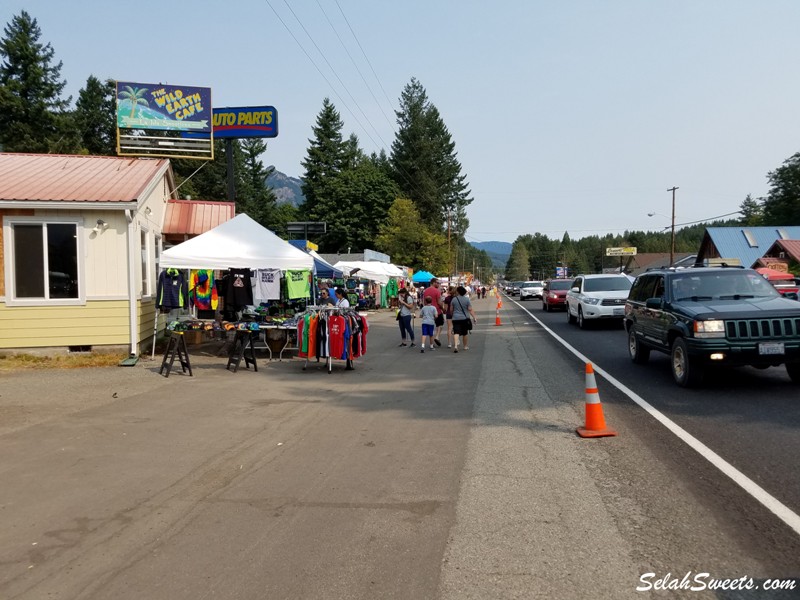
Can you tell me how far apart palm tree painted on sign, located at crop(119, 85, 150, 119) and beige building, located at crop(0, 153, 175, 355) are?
8349mm

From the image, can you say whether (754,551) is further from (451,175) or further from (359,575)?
(451,175)

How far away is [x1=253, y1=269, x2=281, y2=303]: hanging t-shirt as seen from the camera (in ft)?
48.7

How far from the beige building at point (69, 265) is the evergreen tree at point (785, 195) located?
86833mm

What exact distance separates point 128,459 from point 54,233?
8842mm

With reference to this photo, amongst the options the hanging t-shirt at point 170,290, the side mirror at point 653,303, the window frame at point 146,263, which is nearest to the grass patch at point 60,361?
the hanging t-shirt at point 170,290

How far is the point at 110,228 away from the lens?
44.3 ft

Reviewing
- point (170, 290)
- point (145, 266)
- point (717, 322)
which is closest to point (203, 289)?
point (170, 290)

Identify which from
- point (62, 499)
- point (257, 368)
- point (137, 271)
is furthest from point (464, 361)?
point (62, 499)

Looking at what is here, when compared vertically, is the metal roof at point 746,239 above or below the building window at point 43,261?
above

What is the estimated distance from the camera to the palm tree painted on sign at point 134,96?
2138 centimetres

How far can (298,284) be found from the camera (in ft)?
50.4

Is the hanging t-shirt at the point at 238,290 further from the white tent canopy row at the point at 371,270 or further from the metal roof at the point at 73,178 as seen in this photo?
the white tent canopy row at the point at 371,270

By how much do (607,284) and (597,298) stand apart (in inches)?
61.8

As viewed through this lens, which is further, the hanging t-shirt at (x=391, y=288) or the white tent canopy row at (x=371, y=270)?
the hanging t-shirt at (x=391, y=288)
